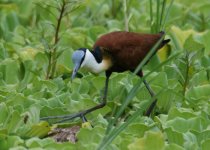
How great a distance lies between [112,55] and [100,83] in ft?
1.18

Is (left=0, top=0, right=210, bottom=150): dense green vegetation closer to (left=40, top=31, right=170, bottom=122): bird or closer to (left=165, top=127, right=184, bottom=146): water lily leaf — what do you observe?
(left=165, top=127, right=184, bottom=146): water lily leaf

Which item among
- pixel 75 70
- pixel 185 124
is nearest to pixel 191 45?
pixel 75 70

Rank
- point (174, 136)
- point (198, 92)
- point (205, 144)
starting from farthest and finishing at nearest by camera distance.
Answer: point (198, 92) < point (174, 136) < point (205, 144)

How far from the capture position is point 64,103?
14.8 ft

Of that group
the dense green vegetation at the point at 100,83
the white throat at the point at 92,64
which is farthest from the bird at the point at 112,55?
the dense green vegetation at the point at 100,83

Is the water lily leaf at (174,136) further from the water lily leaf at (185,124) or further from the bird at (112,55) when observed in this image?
the bird at (112,55)

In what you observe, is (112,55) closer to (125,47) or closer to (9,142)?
(125,47)

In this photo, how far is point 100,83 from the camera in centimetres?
480

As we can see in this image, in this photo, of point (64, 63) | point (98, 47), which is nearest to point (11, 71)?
point (64, 63)

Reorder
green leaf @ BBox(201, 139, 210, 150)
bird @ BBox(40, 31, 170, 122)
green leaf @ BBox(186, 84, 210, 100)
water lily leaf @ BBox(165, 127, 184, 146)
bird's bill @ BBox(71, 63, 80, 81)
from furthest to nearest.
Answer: green leaf @ BBox(186, 84, 210, 100) < bird @ BBox(40, 31, 170, 122) < bird's bill @ BBox(71, 63, 80, 81) < water lily leaf @ BBox(165, 127, 184, 146) < green leaf @ BBox(201, 139, 210, 150)

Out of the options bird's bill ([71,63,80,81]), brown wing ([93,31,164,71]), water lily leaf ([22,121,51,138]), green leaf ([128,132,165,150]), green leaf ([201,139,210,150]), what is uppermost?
brown wing ([93,31,164,71])

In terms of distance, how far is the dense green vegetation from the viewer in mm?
3701

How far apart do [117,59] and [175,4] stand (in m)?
2.32

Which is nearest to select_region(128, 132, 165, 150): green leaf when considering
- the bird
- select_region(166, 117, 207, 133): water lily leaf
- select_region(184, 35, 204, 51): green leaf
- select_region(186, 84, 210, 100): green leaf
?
select_region(166, 117, 207, 133): water lily leaf
